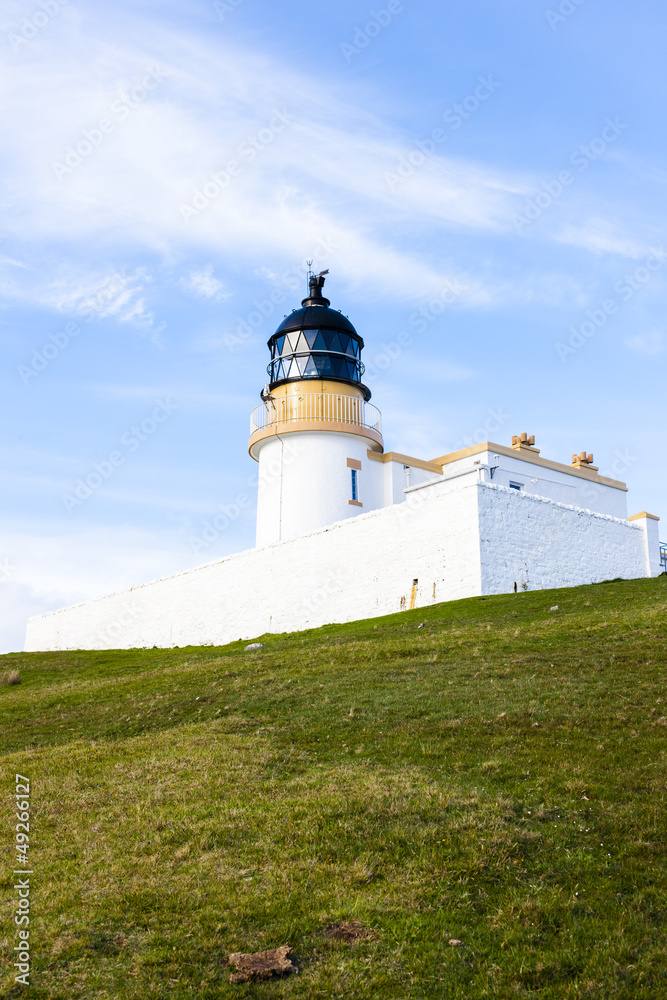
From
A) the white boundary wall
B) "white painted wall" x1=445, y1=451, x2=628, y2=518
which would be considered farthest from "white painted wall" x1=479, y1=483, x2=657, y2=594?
"white painted wall" x1=445, y1=451, x2=628, y2=518

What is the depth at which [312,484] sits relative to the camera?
3525 centimetres

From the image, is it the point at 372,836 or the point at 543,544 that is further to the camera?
the point at 543,544

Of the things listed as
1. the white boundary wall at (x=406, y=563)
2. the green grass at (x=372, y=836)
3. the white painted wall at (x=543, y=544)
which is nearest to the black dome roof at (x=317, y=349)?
the white boundary wall at (x=406, y=563)

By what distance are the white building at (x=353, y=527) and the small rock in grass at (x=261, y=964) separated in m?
18.7

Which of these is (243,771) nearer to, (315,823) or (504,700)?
(315,823)

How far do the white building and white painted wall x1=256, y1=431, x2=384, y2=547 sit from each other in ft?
0.18

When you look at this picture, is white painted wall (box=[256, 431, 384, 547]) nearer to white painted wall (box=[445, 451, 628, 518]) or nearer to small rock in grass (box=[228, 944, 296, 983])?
white painted wall (box=[445, 451, 628, 518])

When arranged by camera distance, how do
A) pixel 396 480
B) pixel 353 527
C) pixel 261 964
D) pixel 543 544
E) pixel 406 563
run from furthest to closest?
pixel 396 480
pixel 353 527
pixel 406 563
pixel 543 544
pixel 261 964

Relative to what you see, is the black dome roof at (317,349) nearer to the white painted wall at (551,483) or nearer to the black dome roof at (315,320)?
the black dome roof at (315,320)

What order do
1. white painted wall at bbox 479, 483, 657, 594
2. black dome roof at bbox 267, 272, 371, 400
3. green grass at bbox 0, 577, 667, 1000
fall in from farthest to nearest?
black dome roof at bbox 267, 272, 371, 400
white painted wall at bbox 479, 483, 657, 594
green grass at bbox 0, 577, 667, 1000

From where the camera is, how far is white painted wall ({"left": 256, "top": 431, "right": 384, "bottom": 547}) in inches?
1378

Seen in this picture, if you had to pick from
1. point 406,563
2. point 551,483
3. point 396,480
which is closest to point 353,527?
point 406,563

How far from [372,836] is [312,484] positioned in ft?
91.3

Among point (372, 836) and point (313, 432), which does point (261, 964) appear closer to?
point (372, 836)
